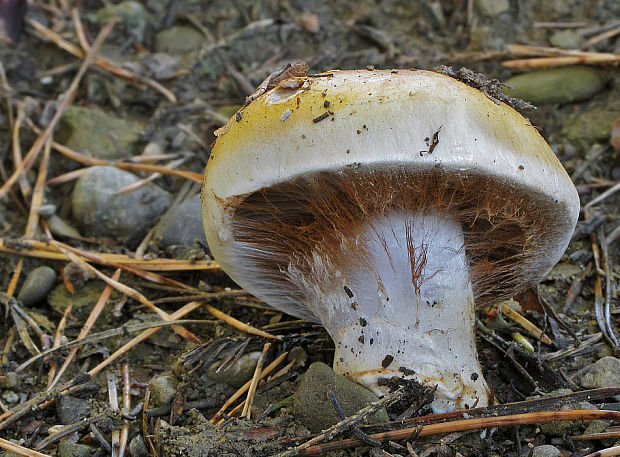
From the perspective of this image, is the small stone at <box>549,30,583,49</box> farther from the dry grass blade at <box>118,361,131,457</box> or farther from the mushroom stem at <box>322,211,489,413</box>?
the dry grass blade at <box>118,361,131,457</box>

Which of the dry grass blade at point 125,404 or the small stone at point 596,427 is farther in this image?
the dry grass blade at point 125,404

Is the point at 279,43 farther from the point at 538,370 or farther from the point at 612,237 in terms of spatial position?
the point at 538,370

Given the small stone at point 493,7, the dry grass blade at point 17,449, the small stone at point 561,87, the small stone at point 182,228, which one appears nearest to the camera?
the dry grass blade at point 17,449

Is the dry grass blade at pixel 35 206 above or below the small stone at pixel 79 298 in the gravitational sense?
above

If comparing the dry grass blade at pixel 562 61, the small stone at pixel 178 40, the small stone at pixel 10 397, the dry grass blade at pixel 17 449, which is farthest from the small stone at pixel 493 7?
the dry grass blade at pixel 17 449

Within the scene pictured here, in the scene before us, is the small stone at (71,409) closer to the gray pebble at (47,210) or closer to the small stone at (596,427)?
the gray pebble at (47,210)

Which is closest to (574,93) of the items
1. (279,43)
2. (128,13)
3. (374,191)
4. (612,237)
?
(612,237)

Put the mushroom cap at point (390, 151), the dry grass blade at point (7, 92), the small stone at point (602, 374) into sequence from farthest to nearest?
the dry grass blade at point (7, 92)
the small stone at point (602, 374)
the mushroom cap at point (390, 151)
